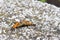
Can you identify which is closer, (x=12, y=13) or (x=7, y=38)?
(x=7, y=38)

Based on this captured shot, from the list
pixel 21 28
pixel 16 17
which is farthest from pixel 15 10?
pixel 21 28

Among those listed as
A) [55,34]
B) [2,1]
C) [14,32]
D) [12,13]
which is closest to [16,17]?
[12,13]

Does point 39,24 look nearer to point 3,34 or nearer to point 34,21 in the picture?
point 34,21

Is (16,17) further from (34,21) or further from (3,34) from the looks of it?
(3,34)

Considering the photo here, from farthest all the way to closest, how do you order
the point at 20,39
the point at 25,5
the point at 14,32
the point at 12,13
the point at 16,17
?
the point at 25,5
the point at 12,13
the point at 16,17
the point at 14,32
the point at 20,39

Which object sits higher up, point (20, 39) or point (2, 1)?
point (20, 39)

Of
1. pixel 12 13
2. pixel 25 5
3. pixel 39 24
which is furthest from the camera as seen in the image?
pixel 25 5

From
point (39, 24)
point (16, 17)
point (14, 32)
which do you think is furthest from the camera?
point (16, 17)
